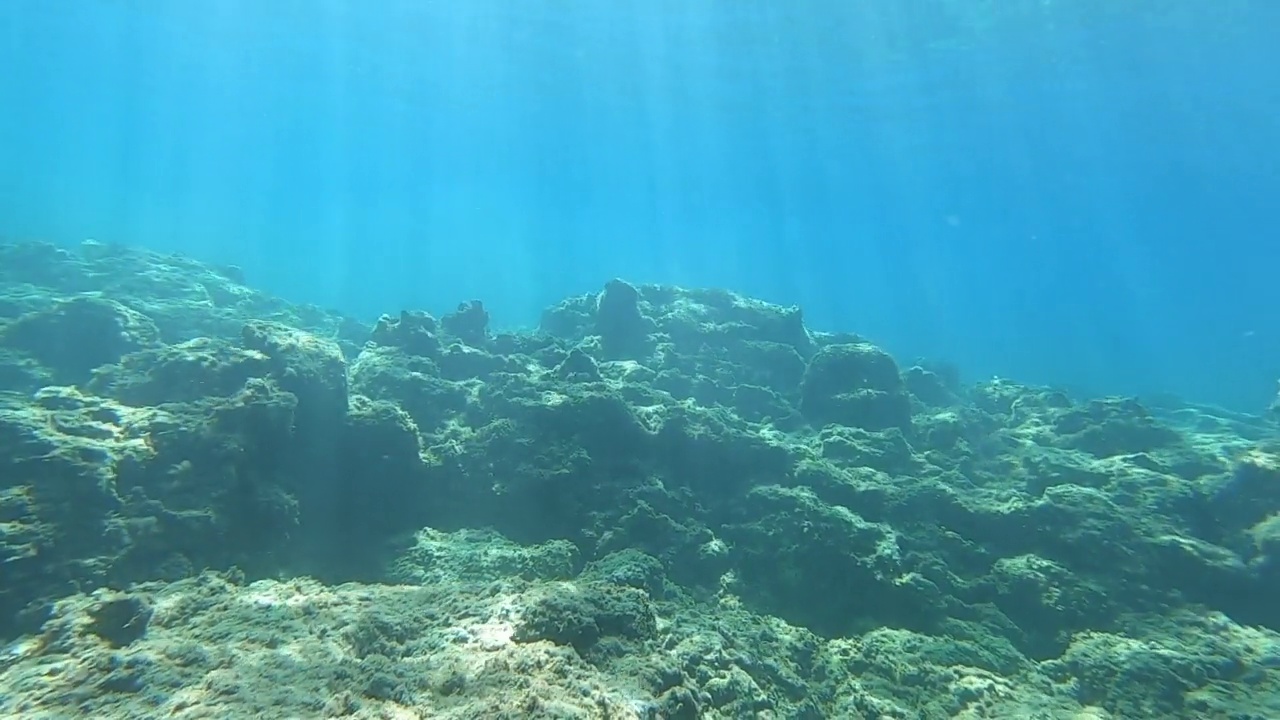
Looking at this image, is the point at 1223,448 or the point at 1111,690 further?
the point at 1223,448

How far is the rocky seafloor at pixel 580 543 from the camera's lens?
4930 millimetres

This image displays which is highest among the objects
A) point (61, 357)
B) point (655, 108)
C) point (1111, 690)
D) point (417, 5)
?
point (655, 108)

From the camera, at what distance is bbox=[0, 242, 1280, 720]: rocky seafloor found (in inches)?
194

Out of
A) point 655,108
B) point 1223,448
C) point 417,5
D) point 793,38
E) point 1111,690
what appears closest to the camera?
point 1111,690

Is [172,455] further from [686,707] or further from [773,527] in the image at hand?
[773,527]

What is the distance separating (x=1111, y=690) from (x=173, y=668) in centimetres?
932

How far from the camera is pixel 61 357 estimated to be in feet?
41.5

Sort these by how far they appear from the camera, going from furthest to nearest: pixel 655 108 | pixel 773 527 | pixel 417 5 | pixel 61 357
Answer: pixel 655 108 → pixel 417 5 → pixel 61 357 → pixel 773 527

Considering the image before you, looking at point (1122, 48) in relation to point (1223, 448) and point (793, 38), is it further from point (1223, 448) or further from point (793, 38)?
point (1223, 448)

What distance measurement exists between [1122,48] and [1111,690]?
45.8m

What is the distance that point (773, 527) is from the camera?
33.1ft

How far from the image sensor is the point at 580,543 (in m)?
9.66

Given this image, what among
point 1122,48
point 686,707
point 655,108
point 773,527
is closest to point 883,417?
point 773,527

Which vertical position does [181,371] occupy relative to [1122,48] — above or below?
below
